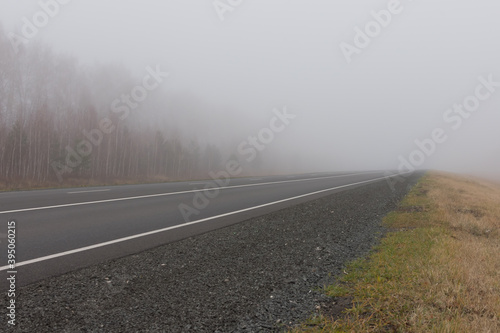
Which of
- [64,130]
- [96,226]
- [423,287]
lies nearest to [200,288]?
[423,287]

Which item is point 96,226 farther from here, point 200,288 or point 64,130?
point 64,130

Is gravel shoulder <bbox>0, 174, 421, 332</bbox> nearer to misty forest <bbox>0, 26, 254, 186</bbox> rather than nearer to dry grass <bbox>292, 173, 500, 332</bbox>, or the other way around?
dry grass <bbox>292, 173, 500, 332</bbox>

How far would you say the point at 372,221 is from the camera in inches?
321

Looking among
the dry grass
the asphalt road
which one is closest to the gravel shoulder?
the dry grass

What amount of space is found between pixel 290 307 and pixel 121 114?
5137cm

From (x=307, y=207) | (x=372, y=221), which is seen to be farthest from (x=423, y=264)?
(x=307, y=207)

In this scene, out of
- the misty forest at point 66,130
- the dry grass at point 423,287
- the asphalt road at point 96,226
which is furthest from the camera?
the misty forest at point 66,130

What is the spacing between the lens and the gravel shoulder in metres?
2.76

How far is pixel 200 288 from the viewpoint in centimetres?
355

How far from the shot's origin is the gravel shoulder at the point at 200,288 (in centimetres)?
276

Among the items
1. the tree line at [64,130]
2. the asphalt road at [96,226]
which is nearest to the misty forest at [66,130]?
the tree line at [64,130]

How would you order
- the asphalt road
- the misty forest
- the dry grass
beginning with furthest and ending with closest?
the misty forest, the asphalt road, the dry grass

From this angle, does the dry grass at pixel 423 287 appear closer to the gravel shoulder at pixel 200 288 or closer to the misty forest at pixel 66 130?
the gravel shoulder at pixel 200 288

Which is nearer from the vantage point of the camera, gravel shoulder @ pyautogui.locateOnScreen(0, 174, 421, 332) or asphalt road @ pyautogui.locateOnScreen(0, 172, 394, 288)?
gravel shoulder @ pyautogui.locateOnScreen(0, 174, 421, 332)
